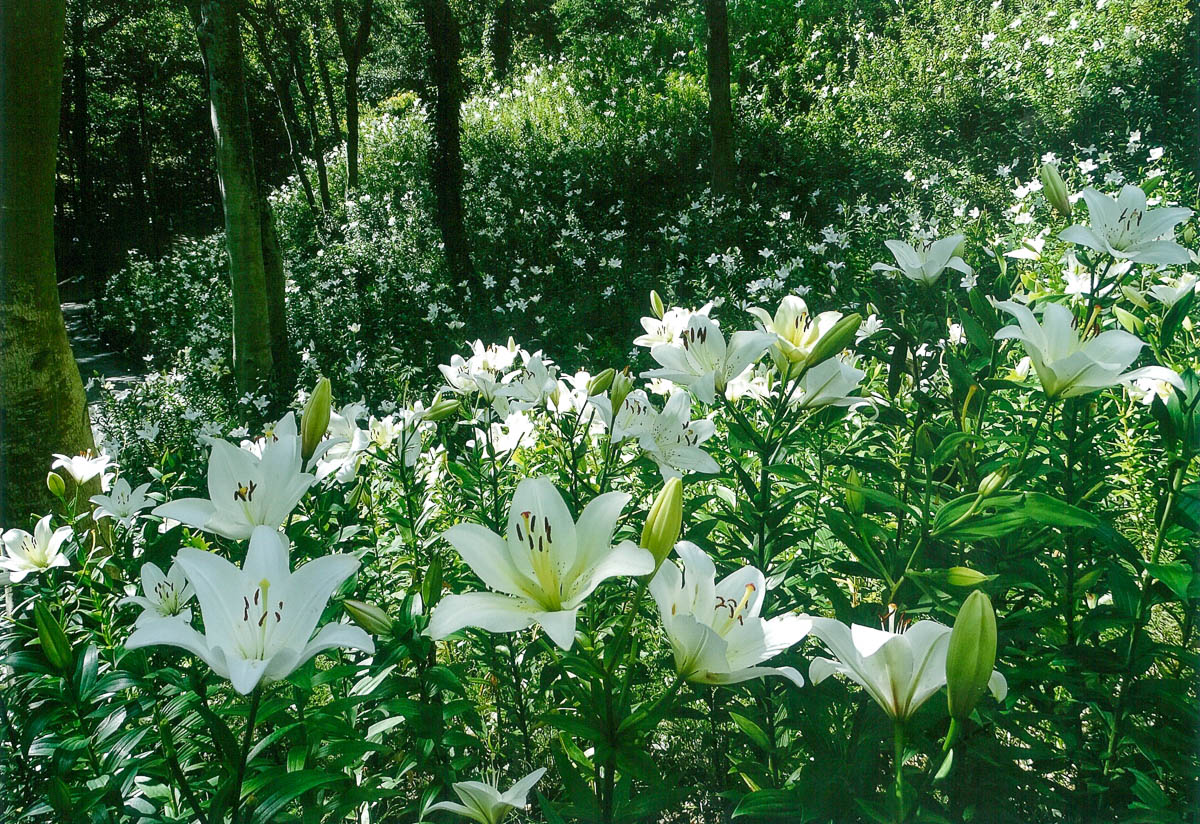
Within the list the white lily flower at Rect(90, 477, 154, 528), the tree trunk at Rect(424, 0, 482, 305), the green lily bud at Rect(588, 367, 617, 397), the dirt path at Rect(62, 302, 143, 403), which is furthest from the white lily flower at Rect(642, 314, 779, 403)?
the dirt path at Rect(62, 302, 143, 403)

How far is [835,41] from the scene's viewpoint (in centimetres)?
1084

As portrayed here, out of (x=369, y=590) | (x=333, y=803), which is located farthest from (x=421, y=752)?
(x=369, y=590)

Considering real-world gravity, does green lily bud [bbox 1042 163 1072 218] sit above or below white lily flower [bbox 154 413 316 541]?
above

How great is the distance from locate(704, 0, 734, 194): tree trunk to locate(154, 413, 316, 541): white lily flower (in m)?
7.07

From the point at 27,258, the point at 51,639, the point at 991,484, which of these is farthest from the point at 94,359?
the point at 991,484

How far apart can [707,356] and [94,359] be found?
34.0ft

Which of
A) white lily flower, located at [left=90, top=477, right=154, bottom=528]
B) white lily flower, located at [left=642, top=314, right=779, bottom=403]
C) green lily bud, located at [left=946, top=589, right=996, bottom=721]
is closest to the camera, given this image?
green lily bud, located at [left=946, top=589, right=996, bottom=721]

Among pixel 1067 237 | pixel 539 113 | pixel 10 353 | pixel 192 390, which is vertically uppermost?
pixel 539 113

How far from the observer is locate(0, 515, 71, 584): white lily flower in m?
1.32

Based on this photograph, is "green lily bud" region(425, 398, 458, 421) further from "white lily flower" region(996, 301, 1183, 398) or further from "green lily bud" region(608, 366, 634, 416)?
"white lily flower" region(996, 301, 1183, 398)

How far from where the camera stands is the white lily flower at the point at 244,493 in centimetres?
87

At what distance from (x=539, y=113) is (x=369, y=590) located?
35.9 feet

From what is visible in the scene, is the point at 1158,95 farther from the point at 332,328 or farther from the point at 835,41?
the point at 332,328

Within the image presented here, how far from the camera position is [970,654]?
59 cm
